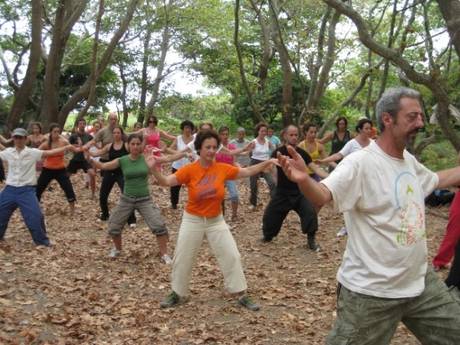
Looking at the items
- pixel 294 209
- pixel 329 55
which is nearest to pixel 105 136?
pixel 294 209

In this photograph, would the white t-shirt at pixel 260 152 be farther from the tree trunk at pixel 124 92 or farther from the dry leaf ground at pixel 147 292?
the tree trunk at pixel 124 92

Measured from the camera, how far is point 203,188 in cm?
634

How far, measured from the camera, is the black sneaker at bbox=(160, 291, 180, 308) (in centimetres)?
666

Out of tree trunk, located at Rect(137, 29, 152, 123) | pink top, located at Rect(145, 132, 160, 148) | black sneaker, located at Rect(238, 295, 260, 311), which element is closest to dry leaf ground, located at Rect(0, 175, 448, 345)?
black sneaker, located at Rect(238, 295, 260, 311)

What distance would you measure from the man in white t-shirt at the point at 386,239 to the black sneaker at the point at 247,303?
312 centimetres

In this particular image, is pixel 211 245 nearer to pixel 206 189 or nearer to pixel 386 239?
pixel 206 189

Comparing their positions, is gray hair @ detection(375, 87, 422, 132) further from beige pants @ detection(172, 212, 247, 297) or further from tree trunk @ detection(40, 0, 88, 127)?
tree trunk @ detection(40, 0, 88, 127)

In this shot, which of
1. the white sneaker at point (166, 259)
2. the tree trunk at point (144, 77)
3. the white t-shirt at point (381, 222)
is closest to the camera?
the white t-shirt at point (381, 222)

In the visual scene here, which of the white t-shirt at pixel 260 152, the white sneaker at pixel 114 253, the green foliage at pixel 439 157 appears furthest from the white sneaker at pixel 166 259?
the green foliage at pixel 439 157

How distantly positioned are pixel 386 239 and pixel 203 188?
324 cm

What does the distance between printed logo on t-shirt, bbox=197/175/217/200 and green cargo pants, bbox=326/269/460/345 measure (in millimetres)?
2949

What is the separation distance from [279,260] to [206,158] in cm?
315

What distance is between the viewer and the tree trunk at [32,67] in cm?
1582

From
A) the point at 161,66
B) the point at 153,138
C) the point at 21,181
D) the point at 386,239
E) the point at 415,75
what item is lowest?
the point at 21,181
